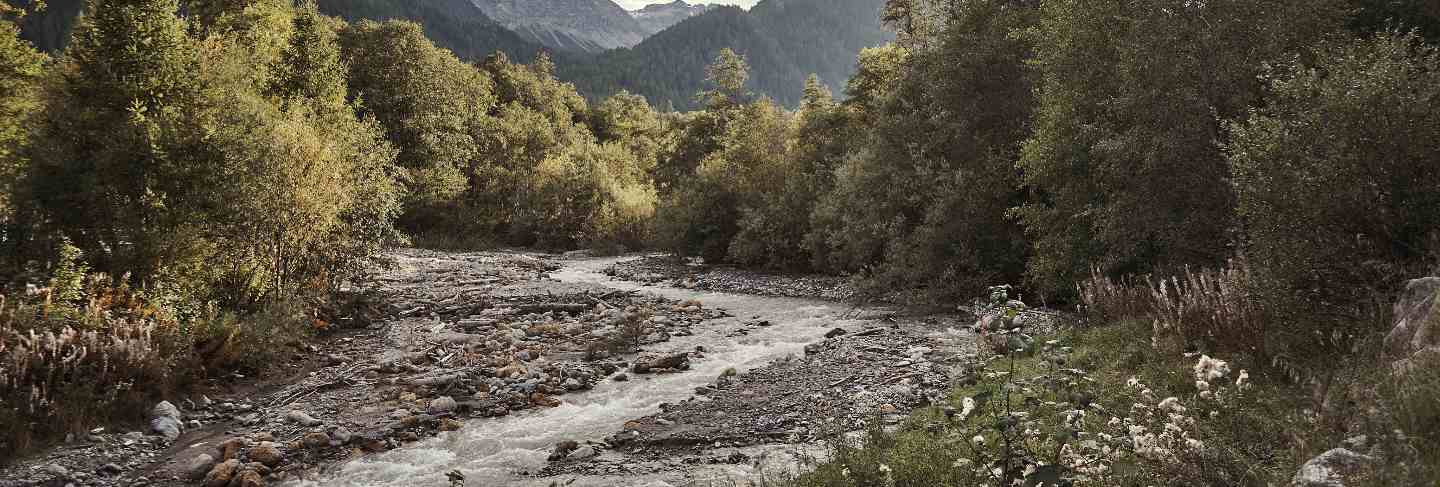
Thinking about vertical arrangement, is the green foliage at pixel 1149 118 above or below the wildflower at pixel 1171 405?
above

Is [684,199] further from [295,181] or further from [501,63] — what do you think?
[501,63]

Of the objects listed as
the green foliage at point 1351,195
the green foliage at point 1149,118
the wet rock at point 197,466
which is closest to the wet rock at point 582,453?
the wet rock at point 197,466

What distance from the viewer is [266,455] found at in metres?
8.83

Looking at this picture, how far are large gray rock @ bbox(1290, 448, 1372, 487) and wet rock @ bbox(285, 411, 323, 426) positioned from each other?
10865mm

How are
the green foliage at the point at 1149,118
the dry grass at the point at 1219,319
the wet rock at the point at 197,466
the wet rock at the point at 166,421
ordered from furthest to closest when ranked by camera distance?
the green foliage at the point at 1149,118
the wet rock at the point at 166,421
the wet rock at the point at 197,466
the dry grass at the point at 1219,319

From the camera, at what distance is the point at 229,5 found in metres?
22.0

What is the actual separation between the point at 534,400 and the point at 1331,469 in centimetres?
966

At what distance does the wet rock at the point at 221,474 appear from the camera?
811cm

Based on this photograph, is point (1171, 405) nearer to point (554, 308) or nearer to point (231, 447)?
point (231, 447)

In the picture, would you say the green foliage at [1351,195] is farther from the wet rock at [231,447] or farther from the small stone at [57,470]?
the small stone at [57,470]

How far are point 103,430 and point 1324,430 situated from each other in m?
12.9

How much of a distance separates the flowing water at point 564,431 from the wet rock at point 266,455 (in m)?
0.91

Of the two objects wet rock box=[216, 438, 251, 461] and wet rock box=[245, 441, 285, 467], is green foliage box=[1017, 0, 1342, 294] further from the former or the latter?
wet rock box=[216, 438, 251, 461]

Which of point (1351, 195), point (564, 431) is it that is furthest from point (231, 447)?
point (1351, 195)
